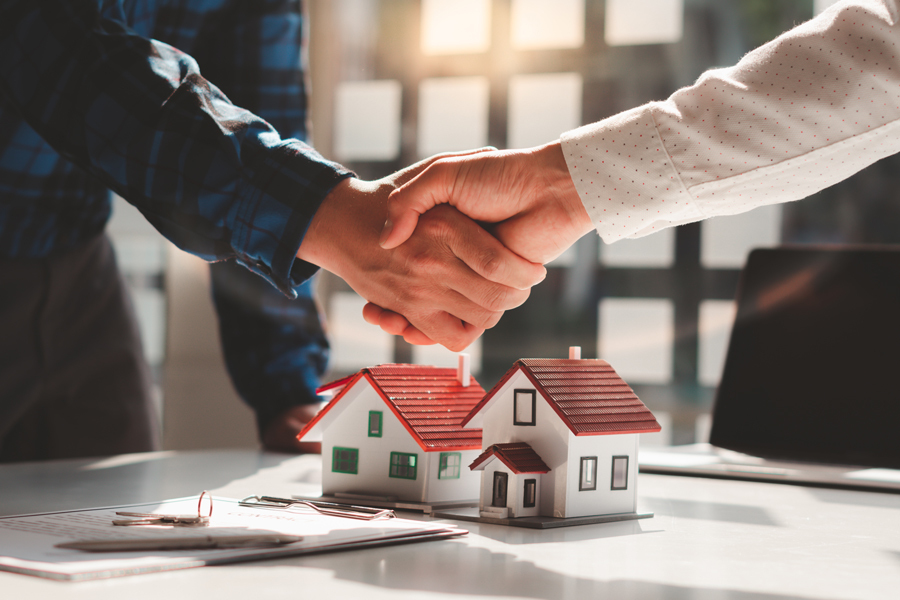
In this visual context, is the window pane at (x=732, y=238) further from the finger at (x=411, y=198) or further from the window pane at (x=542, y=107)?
the finger at (x=411, y=198)

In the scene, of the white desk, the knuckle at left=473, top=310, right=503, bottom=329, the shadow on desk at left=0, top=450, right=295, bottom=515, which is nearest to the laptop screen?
the white desk

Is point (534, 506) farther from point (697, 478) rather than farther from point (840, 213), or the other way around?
point (840, 213)

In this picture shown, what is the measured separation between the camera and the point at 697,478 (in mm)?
1084

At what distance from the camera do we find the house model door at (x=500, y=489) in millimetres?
712

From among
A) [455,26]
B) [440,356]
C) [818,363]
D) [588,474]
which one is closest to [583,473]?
[588,474]

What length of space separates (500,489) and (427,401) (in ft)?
0.46

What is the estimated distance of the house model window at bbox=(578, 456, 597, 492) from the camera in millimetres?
727

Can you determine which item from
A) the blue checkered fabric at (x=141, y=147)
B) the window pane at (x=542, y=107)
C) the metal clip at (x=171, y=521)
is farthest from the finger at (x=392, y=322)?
the window pane at (x=542, y=107)

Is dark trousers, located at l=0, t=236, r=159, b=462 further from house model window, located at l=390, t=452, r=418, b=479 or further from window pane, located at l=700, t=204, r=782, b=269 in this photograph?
window pane, located at l=700, t=204, r=782, b=269

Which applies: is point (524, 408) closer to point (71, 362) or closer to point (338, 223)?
point (338, 223)

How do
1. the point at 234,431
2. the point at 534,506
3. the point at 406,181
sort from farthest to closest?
the point at 234,431
the point at 406,181
the point at 534,506

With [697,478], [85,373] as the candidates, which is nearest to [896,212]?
[697,478]

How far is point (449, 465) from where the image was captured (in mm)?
784

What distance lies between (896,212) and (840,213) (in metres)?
0.11
